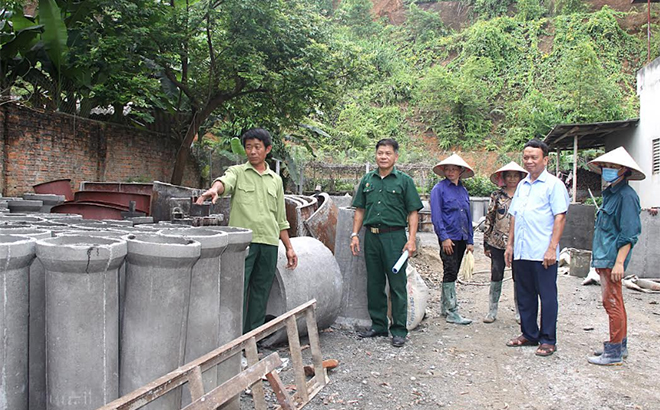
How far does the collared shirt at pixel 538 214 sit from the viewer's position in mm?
4551

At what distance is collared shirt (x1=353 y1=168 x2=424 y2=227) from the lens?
4.84 metres

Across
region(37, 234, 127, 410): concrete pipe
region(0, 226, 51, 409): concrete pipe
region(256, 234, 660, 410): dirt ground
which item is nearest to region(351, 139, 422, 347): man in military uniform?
region(256, 234, 660, 410): dirt ground

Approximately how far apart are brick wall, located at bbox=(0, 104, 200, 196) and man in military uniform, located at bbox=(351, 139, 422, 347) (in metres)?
8.70

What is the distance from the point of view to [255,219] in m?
4.07

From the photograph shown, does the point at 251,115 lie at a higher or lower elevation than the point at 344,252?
higher

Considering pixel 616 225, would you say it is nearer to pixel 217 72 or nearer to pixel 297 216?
pixel 297 216

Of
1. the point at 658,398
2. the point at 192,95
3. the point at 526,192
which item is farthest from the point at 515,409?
the point at 192,95

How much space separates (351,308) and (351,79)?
28.8ft

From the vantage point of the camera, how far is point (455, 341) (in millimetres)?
5027

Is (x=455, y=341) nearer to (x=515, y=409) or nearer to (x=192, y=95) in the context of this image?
(x=515, y=409)

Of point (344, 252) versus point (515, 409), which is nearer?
point (515, 409)

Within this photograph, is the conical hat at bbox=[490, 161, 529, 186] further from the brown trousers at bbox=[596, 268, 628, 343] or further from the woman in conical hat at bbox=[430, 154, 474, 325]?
the brown trousers at bbox=[596, 268, 628, 343]

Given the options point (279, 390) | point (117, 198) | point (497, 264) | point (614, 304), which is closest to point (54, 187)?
point (117, 198)

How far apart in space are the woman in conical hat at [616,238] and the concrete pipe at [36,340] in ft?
13.4
